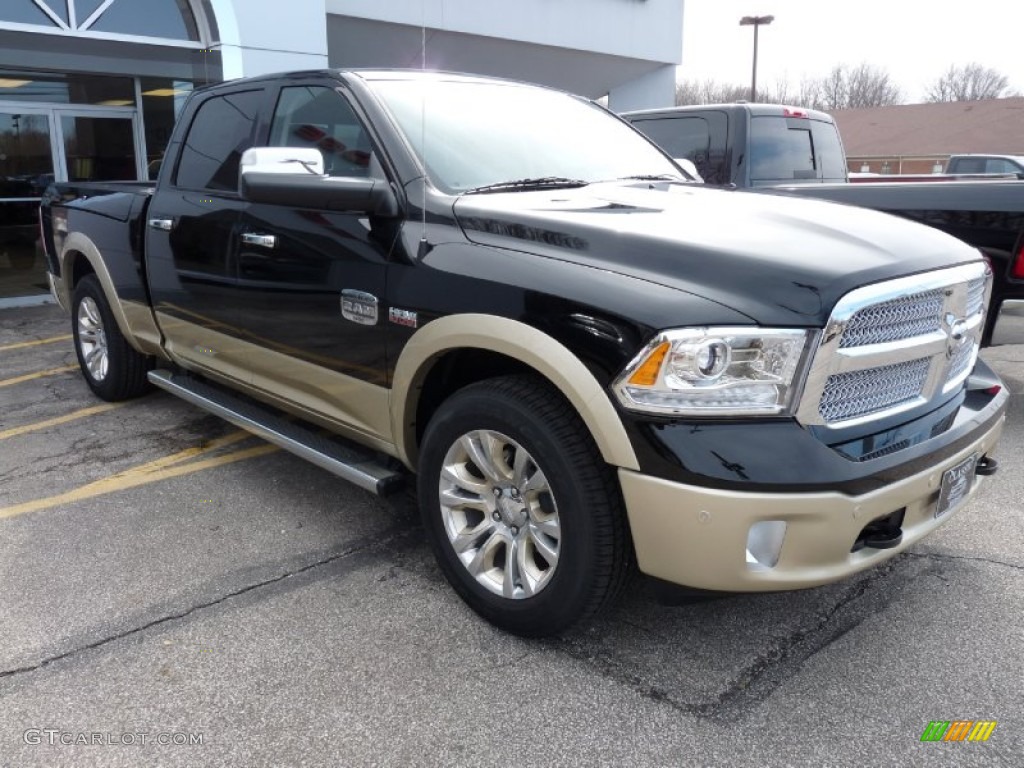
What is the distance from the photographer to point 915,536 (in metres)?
2.60

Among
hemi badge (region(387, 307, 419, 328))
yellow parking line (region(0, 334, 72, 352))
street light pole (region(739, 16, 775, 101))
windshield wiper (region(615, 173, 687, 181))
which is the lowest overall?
yellow parking line (region(0, 334, 72, 352))

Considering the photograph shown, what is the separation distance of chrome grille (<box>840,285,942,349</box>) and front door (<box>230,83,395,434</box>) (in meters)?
1.62

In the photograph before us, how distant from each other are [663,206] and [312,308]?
4.76ft

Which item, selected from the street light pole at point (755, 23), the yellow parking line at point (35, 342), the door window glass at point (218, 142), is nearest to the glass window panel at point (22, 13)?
the yellow parking line at point (35, 342)

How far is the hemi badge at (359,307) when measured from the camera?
3.18m

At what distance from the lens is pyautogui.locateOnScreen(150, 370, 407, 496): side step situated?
3.28m

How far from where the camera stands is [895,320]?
2.55 m

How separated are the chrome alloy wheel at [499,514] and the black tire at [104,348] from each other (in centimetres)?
331

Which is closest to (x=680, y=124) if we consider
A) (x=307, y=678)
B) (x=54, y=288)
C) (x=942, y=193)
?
(x=942, y=193)

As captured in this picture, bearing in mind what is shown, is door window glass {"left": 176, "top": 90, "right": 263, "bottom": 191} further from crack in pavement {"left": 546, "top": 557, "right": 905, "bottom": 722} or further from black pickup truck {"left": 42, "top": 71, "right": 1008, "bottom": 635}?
crack in pavement {"left": 546, "top": 557, "right": 905, "bottom": 722}

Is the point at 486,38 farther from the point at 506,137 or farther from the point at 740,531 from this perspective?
the point at 740,531

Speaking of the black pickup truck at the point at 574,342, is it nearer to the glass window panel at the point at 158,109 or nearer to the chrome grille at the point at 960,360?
the chrome grille at the point at 960,360

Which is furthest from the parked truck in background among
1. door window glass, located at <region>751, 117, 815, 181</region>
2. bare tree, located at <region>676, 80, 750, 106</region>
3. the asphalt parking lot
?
bare tree, located at <region>676, 80, 750, 106</region>

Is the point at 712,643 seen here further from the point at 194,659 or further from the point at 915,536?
the point at 194,659
